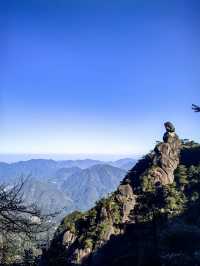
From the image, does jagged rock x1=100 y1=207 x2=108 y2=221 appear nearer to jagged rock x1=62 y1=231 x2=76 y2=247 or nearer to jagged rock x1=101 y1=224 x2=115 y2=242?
jagged rock x1=101 y1=224 x2=115 y2=242

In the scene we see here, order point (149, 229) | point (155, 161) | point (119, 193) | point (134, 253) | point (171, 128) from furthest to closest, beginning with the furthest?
1. point (171, 128)
2. point (155, 161)
3. point (119, 193)
4. point (149, 229)
5. point (134, 253)

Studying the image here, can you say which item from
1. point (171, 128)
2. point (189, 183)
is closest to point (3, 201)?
point (189, 183)

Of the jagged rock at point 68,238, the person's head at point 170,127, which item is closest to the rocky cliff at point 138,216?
the jagged rock at point 68,238

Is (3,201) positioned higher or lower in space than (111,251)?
higher

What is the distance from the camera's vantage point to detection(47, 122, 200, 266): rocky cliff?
45.7 m

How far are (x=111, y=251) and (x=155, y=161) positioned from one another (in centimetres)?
2093

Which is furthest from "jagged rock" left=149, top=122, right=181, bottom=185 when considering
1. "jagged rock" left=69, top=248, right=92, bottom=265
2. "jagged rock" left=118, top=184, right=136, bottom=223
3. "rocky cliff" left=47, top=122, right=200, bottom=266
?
"jagged rock" left=69, top=248, right=92, bottom=265

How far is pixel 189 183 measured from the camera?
193ft

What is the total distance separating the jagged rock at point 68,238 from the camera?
5459cm

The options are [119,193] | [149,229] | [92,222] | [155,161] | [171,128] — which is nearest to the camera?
[149,229]

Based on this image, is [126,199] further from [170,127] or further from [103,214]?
[170,127]

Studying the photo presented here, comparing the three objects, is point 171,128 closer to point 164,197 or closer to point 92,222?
point 164,197

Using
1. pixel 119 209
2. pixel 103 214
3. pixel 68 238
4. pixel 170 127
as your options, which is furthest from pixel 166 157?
pixel 68 238

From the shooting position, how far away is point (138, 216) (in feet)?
179
